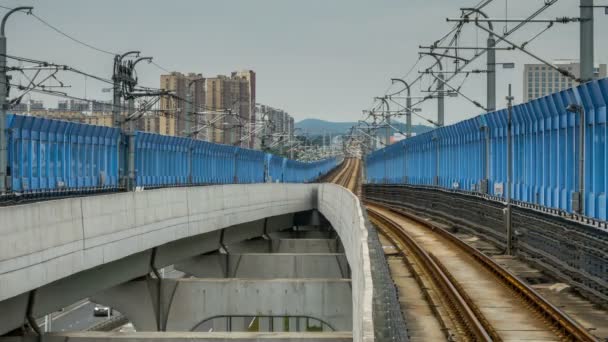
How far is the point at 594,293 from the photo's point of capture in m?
18.2

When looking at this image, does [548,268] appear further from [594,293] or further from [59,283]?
[59,283]

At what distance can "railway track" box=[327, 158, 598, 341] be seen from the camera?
15469 mm

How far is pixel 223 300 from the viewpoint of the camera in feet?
91.1

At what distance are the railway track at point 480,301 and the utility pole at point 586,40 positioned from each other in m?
5.21

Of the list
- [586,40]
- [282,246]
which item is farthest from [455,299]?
[282,246]

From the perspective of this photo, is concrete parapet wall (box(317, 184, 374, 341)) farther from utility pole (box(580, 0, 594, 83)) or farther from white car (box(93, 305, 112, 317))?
white car (box(93, 305, 112, 317))

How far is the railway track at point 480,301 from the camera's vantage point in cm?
1547

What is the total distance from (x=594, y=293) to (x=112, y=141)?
27467 millimetres

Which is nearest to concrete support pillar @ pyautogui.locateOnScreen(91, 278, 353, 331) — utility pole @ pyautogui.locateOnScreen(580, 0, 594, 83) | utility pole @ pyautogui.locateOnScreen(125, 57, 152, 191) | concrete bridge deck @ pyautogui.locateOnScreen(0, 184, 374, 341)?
concrete bridge deck @ pyautogui.locateOnScreen(0, 184, 374, 341)

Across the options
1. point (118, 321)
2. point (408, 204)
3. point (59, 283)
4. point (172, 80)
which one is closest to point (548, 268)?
point (59, 283)

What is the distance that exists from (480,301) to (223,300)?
1040 cm

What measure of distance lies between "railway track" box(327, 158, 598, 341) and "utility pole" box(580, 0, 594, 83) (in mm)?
5209

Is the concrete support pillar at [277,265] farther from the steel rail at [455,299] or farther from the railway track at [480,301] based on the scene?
the railway track at [480,301]

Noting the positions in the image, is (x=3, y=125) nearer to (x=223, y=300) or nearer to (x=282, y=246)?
(x=223, y=300)
